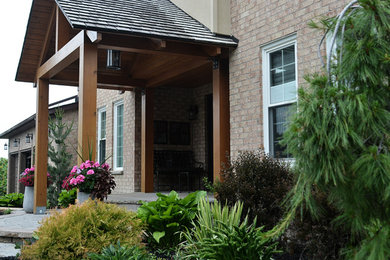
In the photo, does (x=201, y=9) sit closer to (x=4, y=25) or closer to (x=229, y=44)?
(x=229, y=44)

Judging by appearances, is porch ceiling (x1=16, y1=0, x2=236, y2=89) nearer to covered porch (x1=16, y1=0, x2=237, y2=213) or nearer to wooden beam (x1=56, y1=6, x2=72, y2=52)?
covered porch (x1=16, y1=0, x2=237, y2=213)

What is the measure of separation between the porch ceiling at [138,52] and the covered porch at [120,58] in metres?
0.02

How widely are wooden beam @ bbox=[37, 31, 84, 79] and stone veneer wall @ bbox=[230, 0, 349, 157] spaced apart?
110 inches

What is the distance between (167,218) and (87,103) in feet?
8.66

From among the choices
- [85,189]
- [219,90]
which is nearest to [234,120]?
[219,90]

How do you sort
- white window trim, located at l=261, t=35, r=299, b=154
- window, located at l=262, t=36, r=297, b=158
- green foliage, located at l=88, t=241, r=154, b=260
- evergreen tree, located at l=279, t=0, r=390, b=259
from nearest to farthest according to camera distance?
evergreen tree, located at l=279, t=0, r=390, b=259 → green foliage, located at l=88, t=241, r=154, b=260 → window, located at l=262, t=36, r=297, b=158 → white window trim, located at l=261, t=35, r=299, b=154

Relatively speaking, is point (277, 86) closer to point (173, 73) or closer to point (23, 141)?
point (173, 73)

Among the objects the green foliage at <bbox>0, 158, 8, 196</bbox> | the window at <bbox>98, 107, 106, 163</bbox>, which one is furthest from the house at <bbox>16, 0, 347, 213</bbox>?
the green foliage at <bbox>0, 158, 8, 196</bbox>

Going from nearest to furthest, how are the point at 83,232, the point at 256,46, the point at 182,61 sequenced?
the point at 83,232 < the point at 256,46 < the point at 182,61

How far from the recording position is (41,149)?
9109mm

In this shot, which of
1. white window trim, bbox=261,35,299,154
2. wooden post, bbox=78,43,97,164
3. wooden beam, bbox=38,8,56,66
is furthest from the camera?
wooden beam, bbox=38,8,56,66

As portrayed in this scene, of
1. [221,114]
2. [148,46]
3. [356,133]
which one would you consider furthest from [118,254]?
[221,114]

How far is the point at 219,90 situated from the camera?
8258 millimetres

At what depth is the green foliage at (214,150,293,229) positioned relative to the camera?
5.04m
